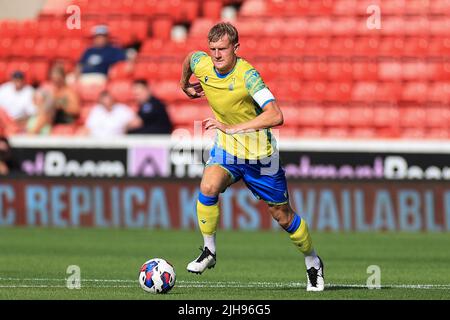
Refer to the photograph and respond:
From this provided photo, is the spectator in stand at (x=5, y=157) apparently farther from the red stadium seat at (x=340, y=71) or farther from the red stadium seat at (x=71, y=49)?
the red stadium seat at (x=340, y=71)

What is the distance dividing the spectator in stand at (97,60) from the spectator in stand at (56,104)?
1283 mm

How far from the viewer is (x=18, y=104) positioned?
21484 millimetres

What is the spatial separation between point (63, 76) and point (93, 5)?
15.1ft

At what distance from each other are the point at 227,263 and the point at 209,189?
3.30 m

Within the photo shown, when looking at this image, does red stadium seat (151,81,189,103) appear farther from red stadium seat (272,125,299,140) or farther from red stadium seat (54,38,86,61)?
red stadium seat (54,38,86,61)

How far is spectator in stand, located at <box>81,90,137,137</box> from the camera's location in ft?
66.3

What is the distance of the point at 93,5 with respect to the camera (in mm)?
25016

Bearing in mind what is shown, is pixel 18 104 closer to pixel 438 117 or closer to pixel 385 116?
pixel 385 116

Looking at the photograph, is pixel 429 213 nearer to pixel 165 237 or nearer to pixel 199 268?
pixel 165 237

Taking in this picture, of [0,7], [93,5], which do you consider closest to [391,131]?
[93,5]

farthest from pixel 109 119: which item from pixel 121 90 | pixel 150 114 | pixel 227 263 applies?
pixel 227 263

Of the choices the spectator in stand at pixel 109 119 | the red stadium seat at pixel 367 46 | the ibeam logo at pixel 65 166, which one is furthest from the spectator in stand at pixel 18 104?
the red stadium seat at pixel 367 46

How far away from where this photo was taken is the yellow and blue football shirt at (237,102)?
9.88 metres

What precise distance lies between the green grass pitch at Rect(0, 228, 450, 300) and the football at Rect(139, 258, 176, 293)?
0.25ft
